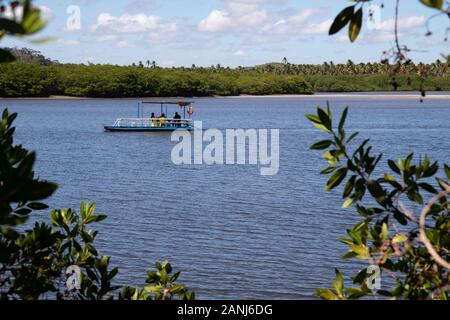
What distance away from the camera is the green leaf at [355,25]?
1789 millimetres

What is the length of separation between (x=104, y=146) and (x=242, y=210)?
67.3ft

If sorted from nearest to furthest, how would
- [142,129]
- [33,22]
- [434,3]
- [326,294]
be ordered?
[33,22] < [434,3] < [326,294] < [142,129]

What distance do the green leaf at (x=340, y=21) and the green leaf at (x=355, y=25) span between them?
0.01 m

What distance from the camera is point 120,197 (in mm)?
20703

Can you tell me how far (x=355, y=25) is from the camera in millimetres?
1789

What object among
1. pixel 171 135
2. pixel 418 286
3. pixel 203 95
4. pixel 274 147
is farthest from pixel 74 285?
pixel 203 95

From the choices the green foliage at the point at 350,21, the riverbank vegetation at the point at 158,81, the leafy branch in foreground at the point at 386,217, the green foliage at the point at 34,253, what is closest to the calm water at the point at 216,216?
the green foliage at the point at 34,253

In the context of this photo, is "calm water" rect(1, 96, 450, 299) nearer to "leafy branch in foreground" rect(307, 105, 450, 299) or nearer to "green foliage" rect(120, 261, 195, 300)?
"green foliage" rect(120, 261, 195, 300)

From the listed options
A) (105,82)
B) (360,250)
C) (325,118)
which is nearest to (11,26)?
(325,118)

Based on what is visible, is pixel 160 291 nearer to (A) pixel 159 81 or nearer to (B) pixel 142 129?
(B) pixel 142 129

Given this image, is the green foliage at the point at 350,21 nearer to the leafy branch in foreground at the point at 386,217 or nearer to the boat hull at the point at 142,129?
the leafy branch in foreground at the point at 386,217

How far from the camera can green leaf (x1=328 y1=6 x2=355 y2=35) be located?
69.9 inches

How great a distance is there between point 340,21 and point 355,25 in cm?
4
